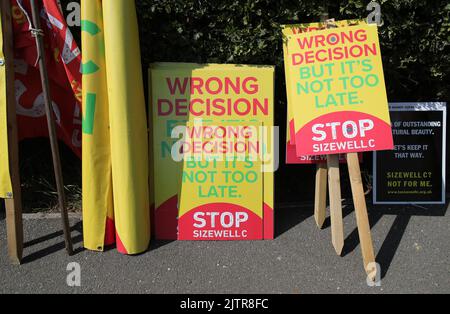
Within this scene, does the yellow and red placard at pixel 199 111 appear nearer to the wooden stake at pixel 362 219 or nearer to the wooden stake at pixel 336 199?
the wooden stake at pixel 336 199

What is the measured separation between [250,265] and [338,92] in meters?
1.41

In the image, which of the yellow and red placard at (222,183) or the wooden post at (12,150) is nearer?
the wooden post at (12,150)

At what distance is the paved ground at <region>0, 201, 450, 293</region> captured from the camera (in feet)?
10.5

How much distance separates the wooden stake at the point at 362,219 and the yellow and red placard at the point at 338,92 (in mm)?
142

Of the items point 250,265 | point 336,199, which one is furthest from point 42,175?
point 336,199

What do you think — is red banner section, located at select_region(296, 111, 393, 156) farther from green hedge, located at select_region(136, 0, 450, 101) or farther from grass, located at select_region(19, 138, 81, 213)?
grass, located at select_region(19, 138, 81, 213)

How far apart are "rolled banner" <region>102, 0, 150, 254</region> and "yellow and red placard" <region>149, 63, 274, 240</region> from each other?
152 millimetres

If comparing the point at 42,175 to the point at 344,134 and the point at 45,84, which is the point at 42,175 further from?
the point at 344,134

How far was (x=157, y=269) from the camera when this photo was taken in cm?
337

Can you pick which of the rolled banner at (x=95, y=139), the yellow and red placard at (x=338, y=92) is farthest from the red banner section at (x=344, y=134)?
the rolled banner at (x=95, y=139)

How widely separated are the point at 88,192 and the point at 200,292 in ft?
3.64

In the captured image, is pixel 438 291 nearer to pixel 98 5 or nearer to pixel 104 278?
pixel 104 278

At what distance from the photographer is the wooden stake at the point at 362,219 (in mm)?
3213

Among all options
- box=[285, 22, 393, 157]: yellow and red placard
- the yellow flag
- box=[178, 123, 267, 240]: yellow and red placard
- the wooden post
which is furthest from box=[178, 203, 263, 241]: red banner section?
the wooden post
